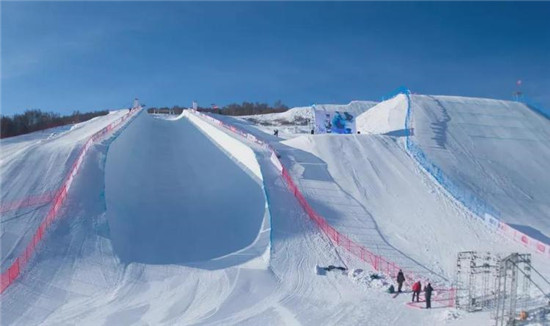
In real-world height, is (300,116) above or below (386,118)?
above

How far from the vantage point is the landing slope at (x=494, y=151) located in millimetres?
22188

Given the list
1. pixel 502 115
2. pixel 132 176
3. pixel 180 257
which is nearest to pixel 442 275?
pixel 180 257

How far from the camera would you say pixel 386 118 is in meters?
32.5

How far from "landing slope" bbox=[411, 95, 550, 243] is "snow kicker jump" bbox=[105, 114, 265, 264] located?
9298 millimetres

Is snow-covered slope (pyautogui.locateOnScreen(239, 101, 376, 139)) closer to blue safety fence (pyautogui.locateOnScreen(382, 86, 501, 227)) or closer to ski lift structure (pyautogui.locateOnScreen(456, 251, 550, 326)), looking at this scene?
blue safety fence (pyautogui.locateOnScreen(382, 86, 501, 227))

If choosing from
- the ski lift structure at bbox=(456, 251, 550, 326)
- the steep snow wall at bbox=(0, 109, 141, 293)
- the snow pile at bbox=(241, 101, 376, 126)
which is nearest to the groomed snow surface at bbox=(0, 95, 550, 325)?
the steep snow wall at bbox=(0, 109, 141, 293)

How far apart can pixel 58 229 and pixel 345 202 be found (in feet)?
33.0

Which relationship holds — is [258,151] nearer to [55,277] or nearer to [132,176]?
[132,176]

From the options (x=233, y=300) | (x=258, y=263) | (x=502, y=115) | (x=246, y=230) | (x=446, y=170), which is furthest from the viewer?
(x=502, y=115)

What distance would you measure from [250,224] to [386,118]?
54.4ft

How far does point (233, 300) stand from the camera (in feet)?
41.8

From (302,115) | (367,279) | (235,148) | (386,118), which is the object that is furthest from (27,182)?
(302,115)

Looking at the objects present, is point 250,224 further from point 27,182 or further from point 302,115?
point 302,115

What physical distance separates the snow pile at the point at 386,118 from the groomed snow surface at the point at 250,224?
202 mm
